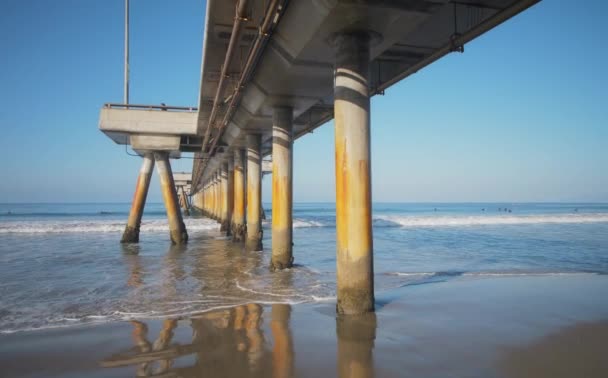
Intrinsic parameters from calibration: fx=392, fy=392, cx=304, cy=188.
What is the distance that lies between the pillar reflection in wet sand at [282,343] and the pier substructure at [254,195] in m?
7.09

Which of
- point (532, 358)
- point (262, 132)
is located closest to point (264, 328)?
point (532, 358)

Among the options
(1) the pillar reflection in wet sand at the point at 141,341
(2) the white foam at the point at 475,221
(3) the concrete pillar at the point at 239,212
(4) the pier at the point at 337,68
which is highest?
(4) the pier at the point at 337,68

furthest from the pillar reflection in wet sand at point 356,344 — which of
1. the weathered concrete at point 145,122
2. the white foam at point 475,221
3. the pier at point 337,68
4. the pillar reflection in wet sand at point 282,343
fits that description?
the white foam at point 475,221

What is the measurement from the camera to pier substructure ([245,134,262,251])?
13.2 metres

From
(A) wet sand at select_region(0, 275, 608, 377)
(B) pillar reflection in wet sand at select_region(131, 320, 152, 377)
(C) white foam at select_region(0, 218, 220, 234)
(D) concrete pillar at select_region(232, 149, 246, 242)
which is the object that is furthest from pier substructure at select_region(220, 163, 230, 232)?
(A) wet sand at select_region(0, 275, 608, 377)

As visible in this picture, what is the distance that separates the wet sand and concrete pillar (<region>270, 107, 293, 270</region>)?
147 inches

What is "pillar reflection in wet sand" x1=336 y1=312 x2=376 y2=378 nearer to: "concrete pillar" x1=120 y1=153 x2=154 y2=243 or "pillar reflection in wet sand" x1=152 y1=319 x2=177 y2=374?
"pillar reflection in wet sand" x1=152 y1=319 x2=177 y2=374

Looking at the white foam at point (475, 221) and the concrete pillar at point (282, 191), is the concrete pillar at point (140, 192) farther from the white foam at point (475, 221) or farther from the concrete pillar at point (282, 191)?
the white foam at point (475, 221)

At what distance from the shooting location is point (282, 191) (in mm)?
10141

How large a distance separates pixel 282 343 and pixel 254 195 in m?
8.90

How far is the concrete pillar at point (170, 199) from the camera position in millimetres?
16719

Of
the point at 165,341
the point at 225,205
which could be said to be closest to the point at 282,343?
the point at 165,341

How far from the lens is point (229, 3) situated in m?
7.15

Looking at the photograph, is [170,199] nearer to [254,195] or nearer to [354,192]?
[254,195]
